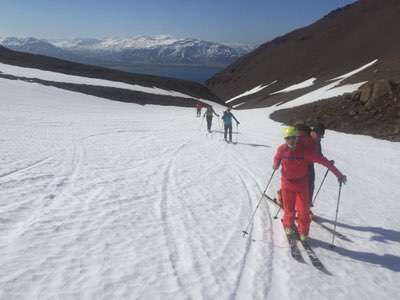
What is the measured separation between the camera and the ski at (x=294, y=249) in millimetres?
6340

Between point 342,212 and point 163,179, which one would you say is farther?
point 163,179

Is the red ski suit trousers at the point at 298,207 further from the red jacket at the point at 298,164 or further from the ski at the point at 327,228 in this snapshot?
the ski at the point at 327,228

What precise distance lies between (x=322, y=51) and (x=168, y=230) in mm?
105755

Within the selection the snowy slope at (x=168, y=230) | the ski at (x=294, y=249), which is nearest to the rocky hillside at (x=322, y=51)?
the snowy slope at (x=168, y=230)

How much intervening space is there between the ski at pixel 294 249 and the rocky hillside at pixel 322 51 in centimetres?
6182

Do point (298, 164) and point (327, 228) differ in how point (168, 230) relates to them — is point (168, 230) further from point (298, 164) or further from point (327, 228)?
point (327, 228)

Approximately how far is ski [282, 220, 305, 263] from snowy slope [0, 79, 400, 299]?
0.40 ft

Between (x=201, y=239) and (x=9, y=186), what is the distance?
506 centimetres

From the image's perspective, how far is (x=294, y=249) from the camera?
6.52 m

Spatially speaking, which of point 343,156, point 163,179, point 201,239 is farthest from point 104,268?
point 343,156

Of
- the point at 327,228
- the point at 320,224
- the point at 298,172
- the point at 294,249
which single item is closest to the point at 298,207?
the point at 298,172

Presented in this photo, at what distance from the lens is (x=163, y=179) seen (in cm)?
1098

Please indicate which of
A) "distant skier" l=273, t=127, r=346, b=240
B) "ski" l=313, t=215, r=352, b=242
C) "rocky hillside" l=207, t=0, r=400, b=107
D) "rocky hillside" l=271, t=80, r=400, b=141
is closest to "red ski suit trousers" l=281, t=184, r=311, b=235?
"distant skier" l=273, t=127, r=346, b=240

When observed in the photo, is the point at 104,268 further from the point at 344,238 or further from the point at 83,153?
the point at 83,153
